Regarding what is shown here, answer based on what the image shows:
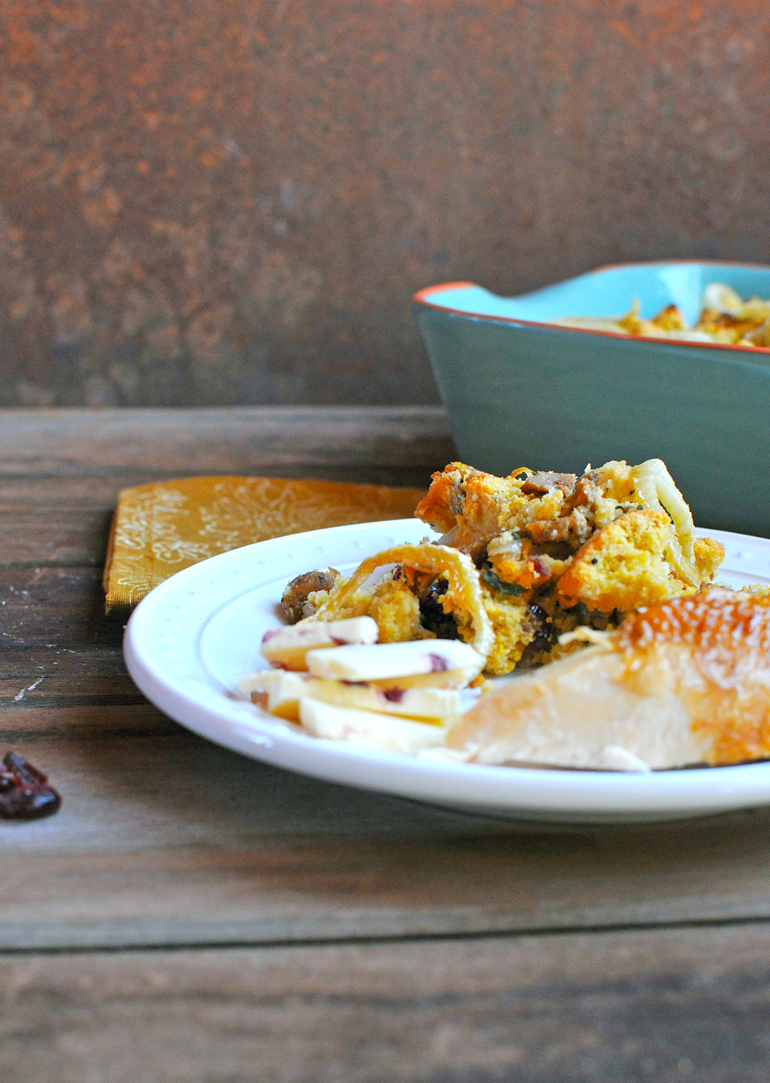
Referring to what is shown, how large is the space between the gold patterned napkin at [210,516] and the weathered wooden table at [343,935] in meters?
0.27

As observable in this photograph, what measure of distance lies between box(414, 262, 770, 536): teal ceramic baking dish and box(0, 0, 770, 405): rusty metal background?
1.05m

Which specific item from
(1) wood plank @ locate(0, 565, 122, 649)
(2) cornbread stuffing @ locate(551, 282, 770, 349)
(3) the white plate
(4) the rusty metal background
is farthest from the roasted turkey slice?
(4) the rusty metal background

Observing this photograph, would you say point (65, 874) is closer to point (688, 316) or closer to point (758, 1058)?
point (758, 1058)

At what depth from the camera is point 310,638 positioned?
1.72ft

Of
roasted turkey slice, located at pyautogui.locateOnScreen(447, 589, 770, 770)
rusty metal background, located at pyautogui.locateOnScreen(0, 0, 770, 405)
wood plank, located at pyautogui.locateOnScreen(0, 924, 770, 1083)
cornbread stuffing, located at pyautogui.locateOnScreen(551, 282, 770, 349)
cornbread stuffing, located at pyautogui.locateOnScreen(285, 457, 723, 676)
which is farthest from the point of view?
rusty metal background, located at pyautogui.locateOnScreen(0, 0, 770, 405)

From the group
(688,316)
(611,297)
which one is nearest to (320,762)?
(611,297)

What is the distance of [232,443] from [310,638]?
97cm

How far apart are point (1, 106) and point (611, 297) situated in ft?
3.85

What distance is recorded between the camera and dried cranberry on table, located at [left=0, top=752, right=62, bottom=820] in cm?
47

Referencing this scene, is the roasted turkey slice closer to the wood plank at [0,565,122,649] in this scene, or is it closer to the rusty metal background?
the wood plank at [0,565,122,649]

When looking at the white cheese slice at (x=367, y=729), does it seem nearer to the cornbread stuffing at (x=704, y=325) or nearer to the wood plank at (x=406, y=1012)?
the wood plank at (x=406, y=1012)

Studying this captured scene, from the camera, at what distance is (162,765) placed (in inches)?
20.5

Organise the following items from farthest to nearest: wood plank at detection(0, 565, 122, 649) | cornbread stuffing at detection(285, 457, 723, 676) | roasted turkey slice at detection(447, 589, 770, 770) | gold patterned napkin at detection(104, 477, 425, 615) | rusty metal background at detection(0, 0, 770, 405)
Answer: rusty metal background at detection(0, 0, 770, 405), gold patterned napkin at detection(104, 477, 425, 615), wood plank at detection(0, 565, 122, 649), cornbread stuffing at detection(285, 457, 723, 676), roasted turkey slice at detection(447, 589, 770, 770)

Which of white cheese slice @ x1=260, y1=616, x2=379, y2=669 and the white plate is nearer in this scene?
the white plate
